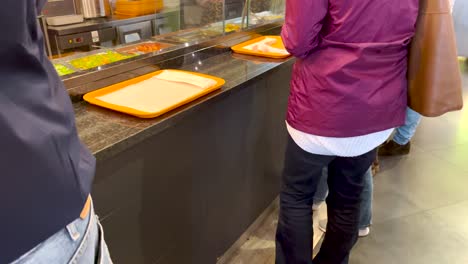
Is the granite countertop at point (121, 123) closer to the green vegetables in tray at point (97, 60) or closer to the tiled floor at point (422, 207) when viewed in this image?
the green vegetables in tray at point (97, 60)

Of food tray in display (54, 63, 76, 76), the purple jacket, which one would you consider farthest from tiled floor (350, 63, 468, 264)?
food tray in display (54, 63, 76, 76)

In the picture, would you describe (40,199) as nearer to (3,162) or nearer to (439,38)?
(3,162)

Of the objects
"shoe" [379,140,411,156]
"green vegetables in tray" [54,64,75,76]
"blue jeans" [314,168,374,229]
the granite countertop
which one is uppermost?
"green vegetables in tray" [54,64,75,76]

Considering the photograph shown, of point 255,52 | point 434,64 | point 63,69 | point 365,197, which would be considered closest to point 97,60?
point 63,69

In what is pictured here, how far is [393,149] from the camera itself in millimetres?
2598

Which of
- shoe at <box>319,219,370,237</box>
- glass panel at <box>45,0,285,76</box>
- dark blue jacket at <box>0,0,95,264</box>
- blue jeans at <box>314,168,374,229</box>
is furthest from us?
shoe at <box>319,219,370,237</box>

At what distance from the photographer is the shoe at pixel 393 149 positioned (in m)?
2.60

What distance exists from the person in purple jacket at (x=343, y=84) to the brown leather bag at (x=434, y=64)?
0.10 ft

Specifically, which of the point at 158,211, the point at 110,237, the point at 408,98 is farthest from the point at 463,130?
the point at 110,237

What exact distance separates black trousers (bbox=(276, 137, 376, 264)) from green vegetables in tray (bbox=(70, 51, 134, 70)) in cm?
69

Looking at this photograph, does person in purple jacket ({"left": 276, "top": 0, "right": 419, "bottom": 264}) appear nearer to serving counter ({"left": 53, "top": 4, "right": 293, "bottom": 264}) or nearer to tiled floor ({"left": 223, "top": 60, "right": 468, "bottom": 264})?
serving counter ({"left": 53, "top": 4, "right": 293, "bottom": 264})

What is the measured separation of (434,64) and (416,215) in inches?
44.5

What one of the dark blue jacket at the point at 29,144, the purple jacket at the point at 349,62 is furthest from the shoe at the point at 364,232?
the dark blue jacket at the point at 29,144

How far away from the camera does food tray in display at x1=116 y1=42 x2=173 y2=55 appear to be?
1.53 metres
